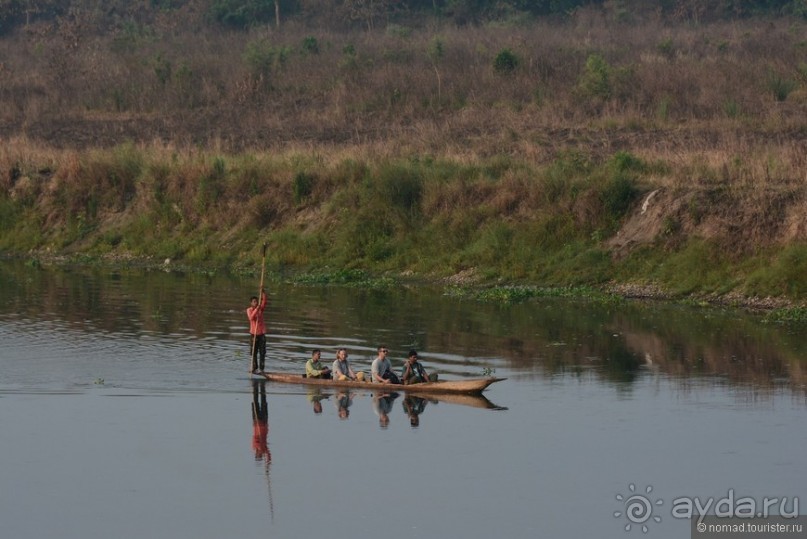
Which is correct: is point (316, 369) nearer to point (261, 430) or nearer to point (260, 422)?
point (260, 422)

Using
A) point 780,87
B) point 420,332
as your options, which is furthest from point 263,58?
point 420,332

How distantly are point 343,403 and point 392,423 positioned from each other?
1.88m

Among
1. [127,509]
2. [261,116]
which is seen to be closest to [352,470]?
[127,509]

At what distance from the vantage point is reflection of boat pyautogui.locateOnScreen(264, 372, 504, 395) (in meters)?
25.7

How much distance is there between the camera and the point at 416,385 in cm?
2627

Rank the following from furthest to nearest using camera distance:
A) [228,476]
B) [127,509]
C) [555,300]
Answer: [555,300] → [228,476] → [127,509]

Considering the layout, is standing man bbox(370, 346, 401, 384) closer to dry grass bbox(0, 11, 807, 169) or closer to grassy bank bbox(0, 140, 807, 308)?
grassy bank bbox(0, 140, 807, 308)

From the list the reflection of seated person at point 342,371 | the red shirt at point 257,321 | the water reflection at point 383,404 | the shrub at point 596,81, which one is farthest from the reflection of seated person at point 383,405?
the shrub at point 596,81

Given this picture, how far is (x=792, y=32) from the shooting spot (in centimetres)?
6169

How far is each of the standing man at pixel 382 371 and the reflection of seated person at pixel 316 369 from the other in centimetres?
83

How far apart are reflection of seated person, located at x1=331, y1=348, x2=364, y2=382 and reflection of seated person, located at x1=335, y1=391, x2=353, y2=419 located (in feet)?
0.94

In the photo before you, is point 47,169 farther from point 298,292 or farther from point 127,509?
point 127,509

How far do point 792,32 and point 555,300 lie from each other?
29552 millimetres

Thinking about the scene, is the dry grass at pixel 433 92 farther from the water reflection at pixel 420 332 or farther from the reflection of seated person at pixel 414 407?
the reflection of seated person at pixel 414 407
